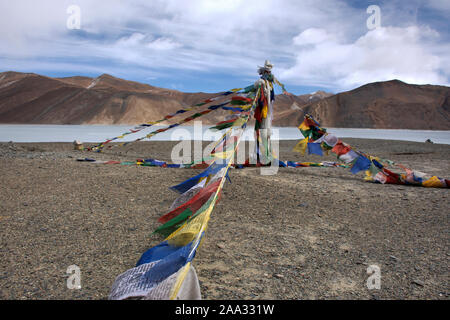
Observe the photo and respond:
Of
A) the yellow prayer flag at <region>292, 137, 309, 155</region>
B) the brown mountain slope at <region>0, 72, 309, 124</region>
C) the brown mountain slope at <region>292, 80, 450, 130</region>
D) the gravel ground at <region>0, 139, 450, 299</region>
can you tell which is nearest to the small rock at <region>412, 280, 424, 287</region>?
the gravel ground at <region>0, 139, 450, 299</region>

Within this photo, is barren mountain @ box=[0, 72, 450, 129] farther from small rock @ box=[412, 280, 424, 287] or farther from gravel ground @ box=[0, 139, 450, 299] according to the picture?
small rock @ box=[412, 280, 424, 287]

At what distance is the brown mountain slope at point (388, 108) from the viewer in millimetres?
72250

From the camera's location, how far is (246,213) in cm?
437

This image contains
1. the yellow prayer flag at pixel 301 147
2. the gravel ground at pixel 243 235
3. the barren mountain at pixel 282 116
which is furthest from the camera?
the barren mountain at pixel 282 116

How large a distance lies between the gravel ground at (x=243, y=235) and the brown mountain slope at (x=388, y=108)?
7344cm

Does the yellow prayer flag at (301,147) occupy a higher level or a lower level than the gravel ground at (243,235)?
higher

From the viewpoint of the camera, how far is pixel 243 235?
11.7 ft

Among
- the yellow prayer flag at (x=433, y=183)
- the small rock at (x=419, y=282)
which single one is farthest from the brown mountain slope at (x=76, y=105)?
the small rock at (x=419, y=282)

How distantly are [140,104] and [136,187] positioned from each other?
8153 centimetres

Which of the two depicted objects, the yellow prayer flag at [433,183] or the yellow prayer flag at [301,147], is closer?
the yellow prayer flag at [433,183]

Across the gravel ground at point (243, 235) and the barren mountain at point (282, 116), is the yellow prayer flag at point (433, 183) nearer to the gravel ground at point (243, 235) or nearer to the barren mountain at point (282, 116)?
the gravel ground at point (243, 235)

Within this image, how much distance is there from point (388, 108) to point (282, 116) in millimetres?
24773

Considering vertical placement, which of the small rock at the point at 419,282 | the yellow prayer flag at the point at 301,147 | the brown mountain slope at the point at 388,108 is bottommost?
the small rock at the point at 419,282
